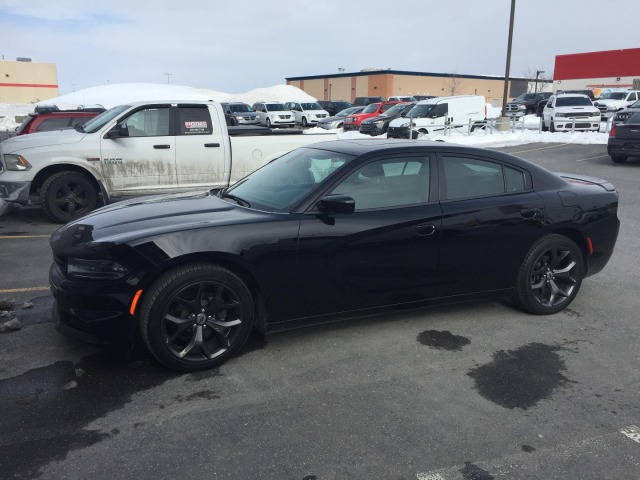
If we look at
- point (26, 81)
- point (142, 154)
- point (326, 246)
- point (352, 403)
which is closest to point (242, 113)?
point (142, 154)

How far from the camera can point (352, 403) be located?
3393 mm

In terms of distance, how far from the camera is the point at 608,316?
4.91 metres

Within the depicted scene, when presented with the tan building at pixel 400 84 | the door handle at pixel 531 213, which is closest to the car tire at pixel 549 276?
the door handle at pixel 531 213

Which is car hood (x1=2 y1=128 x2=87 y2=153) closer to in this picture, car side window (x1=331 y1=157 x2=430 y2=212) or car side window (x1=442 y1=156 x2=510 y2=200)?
car side window (x1=331 y1=157 x2=430 y2=212)

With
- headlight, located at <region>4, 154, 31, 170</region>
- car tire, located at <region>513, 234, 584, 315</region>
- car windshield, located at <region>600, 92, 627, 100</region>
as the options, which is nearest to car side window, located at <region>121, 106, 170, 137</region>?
headlight, located at <region>4, 154, 31, 170</region>

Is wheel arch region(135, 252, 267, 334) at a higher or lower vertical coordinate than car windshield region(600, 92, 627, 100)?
lower

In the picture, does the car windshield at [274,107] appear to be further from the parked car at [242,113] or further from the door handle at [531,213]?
the door handle at [531,213]

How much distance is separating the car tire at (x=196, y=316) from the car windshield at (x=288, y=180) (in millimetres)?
748

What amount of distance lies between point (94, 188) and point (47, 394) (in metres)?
5.75

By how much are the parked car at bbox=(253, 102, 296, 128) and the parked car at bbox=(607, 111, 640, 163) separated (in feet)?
69.6

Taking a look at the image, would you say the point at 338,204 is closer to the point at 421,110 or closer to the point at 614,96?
the point at 421,110

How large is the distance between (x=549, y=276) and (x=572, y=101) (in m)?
22.9

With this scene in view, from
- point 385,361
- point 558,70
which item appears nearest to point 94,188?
point 385,361

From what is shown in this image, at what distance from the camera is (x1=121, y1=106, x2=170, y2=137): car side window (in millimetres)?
8750
